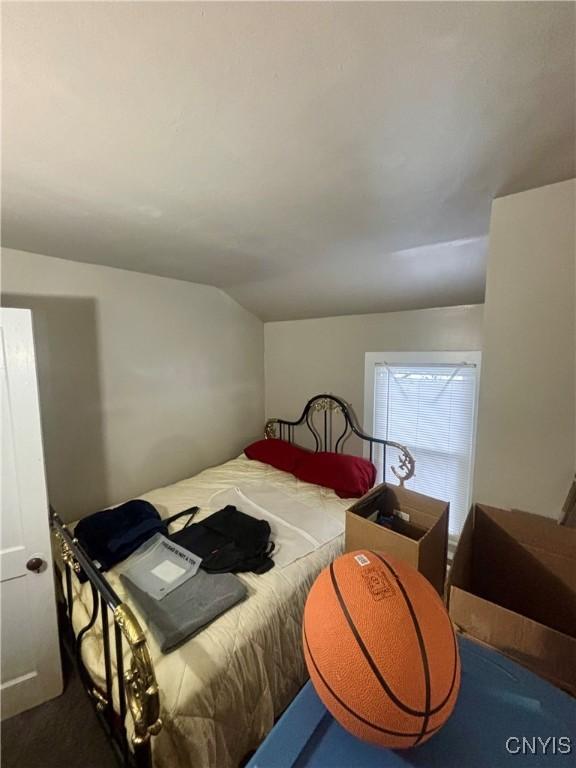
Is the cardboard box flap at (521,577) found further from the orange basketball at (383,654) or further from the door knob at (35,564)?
the door knob at (35,564)

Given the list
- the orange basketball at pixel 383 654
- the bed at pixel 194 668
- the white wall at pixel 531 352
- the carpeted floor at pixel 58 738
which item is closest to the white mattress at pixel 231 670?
the bed at pixel 194 668

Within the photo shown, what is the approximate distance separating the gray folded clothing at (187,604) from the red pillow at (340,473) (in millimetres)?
1136

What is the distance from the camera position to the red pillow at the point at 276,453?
280 cm

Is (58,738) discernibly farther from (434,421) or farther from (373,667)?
(434,421)

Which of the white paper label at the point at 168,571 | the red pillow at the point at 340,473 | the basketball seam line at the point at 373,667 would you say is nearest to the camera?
the basketball seam line at the point at 373,667

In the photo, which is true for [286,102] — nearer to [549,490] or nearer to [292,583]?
[549,490]

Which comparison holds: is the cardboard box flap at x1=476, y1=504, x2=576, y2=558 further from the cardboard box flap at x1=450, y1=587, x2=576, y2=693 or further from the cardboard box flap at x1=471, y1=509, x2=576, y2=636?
the cardboard box flap at x1=450, y1=587, x2=576, y2=693

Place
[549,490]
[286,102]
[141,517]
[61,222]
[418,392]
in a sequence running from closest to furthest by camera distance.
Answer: [286,102]
[549,490]
[61,222]
[141,517]
[418,392]

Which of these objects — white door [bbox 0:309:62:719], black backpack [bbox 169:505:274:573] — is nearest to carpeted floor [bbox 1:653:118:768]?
white door [bbox 0:309:62:719]

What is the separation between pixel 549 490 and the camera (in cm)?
122

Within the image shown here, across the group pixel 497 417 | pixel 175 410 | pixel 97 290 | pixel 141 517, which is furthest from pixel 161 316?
pixel 497 417

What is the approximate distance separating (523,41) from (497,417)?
3.75 ft

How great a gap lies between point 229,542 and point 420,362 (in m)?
1.83

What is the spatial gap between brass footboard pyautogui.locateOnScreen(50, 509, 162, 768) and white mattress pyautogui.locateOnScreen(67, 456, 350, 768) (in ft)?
0.23
